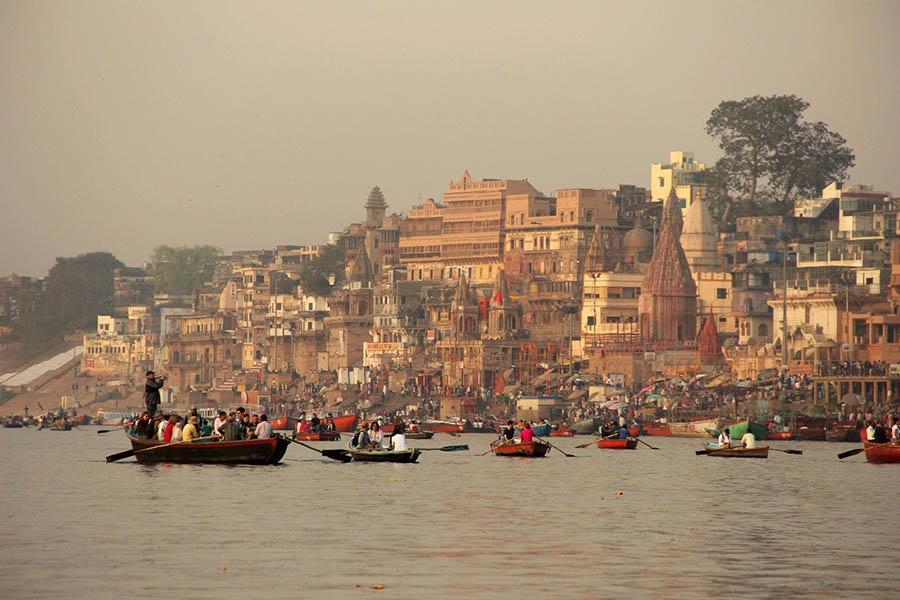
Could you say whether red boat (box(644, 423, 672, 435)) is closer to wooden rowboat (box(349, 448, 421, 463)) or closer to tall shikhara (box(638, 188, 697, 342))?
tall shikhara (box(638, 188, 697, 342))

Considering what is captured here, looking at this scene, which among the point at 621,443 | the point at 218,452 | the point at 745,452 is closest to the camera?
the point at 218,452

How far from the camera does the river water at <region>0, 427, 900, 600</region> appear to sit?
1078 inches

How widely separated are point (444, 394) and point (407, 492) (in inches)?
3633

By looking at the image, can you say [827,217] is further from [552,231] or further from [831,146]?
[552,231]

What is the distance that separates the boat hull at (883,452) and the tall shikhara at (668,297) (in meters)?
76.6

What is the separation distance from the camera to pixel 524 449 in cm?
6481

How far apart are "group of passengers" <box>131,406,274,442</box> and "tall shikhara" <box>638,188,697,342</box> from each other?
285ft

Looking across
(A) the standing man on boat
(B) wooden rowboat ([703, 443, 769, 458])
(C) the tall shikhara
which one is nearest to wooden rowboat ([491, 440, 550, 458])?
(B) wooden rowboat ([703, 443, 769, 458])

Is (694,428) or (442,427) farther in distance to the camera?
(442,427)

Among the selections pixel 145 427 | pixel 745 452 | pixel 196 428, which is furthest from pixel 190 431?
pixel 745 452

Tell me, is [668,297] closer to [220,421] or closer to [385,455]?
[385,455]

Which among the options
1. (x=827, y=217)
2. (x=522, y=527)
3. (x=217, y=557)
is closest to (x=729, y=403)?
(x=827, y=217)

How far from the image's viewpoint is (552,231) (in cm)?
15638

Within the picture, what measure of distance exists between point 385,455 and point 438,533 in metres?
22.3
